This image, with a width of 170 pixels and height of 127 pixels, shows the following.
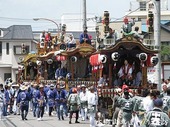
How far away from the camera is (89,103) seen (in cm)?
1939

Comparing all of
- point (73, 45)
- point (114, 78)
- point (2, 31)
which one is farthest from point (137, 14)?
point (114, 78)

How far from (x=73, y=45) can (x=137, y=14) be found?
1545 inches

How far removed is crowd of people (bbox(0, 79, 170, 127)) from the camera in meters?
13.9

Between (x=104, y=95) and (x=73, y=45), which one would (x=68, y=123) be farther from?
(x=73, y=45)

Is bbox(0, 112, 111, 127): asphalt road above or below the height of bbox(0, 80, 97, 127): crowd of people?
below

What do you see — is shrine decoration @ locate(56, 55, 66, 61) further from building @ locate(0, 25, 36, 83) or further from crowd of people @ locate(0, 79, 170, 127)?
building @ locate(0, 25, 36, 83)

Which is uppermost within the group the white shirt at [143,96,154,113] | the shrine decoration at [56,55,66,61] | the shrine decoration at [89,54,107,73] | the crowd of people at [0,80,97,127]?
the shrine decoration at [56,55,66,61]

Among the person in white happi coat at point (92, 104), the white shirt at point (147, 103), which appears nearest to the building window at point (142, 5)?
the person in white happi coat at point (92, 104)

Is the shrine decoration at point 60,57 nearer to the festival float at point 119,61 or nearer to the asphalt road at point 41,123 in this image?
the festival float at point 119,61

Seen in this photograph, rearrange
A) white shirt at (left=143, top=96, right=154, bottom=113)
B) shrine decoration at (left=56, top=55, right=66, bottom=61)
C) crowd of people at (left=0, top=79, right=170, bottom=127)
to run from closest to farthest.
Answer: crowd of people at (left=0, top=79, right=170, bottom=127) → white shirt at (left=143, top=96, right=154, bottom=113) → shrine decoration at (left=56, top=55, right=66, bottom=61)

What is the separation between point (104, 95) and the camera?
20.9m

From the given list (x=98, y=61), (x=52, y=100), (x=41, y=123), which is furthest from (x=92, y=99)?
(x=52, y=100)

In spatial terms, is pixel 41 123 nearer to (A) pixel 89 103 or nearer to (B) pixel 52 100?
(B) pixel 52 100

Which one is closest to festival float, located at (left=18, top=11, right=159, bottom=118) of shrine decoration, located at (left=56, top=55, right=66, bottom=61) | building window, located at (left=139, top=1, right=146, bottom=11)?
shrine decoration, located at (left=56, top=55, right=66, bottom=61)
